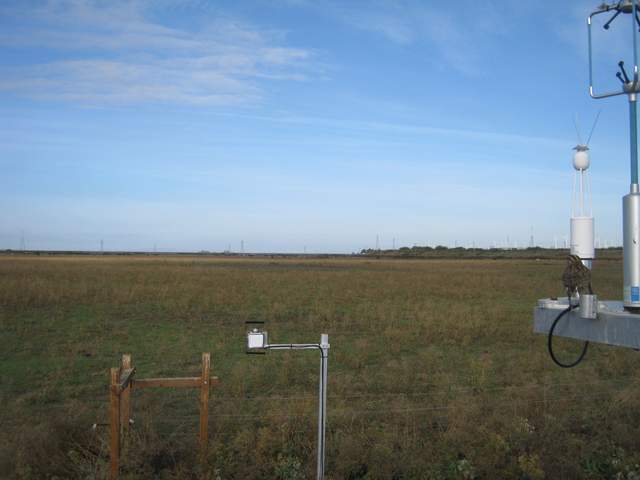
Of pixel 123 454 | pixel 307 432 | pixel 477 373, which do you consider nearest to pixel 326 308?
pixel 477 373

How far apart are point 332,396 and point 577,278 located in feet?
16.2

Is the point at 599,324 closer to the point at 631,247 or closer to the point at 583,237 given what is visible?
the point at 631,247

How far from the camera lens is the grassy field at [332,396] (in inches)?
211

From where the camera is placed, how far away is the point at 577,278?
4.00 m

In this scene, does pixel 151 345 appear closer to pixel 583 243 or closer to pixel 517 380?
pixel 517 380

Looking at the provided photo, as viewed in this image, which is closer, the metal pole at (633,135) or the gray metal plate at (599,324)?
the gray metal plate at (599,324)

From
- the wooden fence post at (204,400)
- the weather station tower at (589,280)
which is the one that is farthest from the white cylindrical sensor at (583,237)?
the wooden fence post at (204,400)

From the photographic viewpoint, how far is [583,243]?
423cm

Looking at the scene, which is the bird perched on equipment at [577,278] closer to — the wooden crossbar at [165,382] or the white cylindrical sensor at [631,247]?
the white cylindrical sensor at [631,247]

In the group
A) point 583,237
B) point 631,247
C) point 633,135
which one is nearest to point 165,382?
point 583,237

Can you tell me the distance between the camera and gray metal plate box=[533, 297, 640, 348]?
3512 mm

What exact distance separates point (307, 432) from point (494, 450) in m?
1.91

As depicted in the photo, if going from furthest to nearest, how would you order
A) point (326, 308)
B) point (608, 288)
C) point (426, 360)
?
point (608, 288) → point (326, 308) → point (426, 360)

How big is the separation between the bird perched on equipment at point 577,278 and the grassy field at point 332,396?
1.97m
